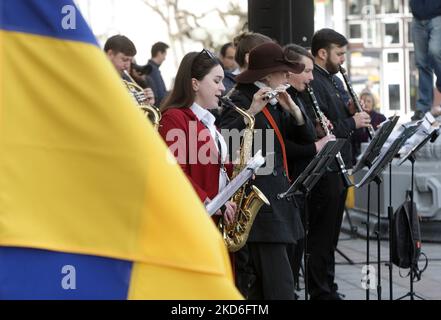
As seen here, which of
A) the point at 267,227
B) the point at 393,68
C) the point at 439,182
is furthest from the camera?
the point at 393,68

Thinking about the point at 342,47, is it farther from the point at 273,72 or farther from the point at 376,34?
the point at 376,34

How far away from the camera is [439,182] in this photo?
11.2 m

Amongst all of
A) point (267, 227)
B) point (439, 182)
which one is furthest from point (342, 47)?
point (439, 182)

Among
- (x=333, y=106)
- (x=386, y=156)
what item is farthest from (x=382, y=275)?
(x=386, y=156)

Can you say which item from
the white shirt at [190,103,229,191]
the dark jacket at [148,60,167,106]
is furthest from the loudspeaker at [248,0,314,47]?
the dark jacket at [148,60,167,106]

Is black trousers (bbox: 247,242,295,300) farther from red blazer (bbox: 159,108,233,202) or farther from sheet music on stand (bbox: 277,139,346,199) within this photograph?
red blazer (bbox: 159,108,233,202)

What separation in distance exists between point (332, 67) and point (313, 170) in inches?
83.5

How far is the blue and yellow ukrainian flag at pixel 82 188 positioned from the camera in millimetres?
2410

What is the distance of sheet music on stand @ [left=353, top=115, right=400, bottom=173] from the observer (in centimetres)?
673

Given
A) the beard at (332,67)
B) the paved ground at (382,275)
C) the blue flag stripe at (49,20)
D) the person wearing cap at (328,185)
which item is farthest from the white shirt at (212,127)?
the blue flag stripe at (49,20)

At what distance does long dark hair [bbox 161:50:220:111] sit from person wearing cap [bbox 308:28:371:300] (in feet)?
6.58

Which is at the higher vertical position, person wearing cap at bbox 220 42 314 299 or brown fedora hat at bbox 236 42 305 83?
brown fedora hat at bbox 236 42 305 83

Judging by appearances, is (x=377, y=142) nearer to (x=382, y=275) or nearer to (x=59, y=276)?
(x=382, y=275)

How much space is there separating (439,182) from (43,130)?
9.08m
